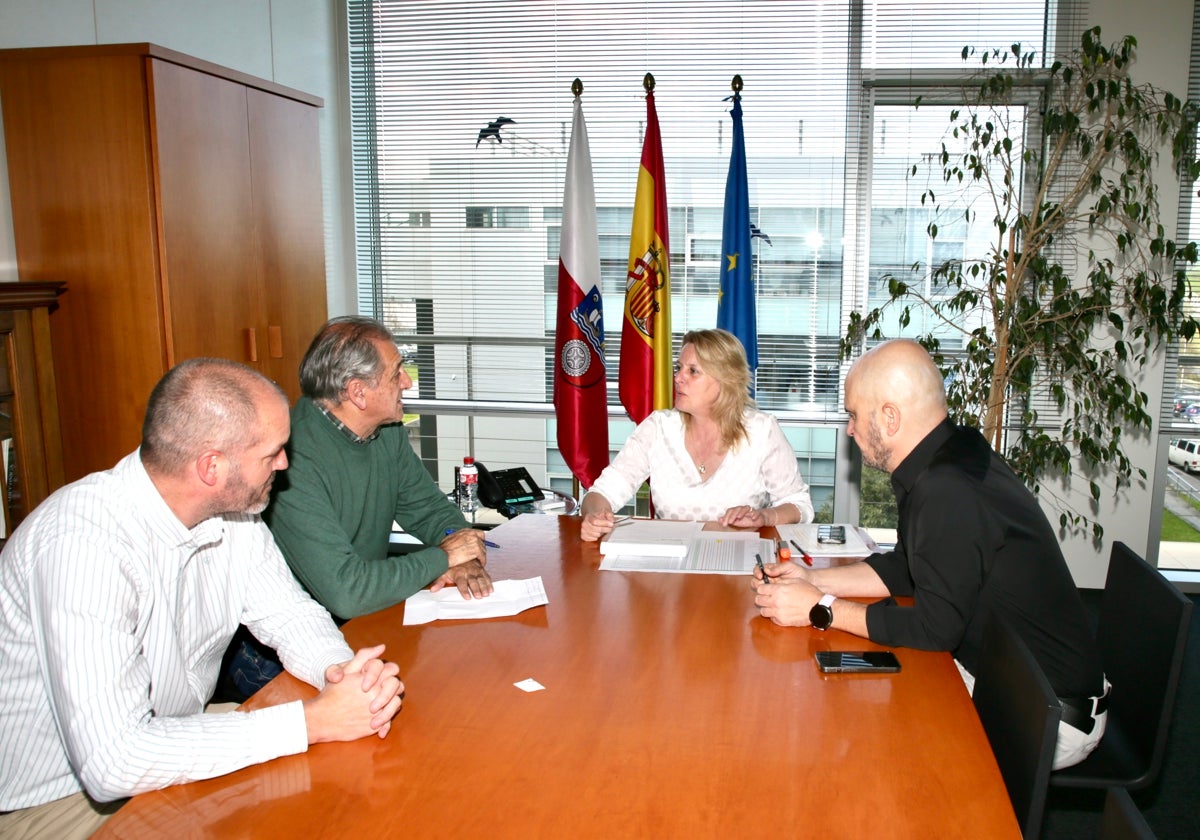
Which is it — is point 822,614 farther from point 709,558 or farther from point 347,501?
point 347,501

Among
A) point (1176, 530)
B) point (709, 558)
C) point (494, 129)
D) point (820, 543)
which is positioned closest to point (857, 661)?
point (709, 558)

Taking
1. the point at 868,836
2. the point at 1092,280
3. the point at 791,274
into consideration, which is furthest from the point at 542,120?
the point at 868,836

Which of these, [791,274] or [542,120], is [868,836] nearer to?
[791,274]

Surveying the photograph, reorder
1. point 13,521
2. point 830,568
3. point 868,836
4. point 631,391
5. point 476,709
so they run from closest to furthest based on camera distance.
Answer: point 868,836 < point 476,709 < point 830,568 < point 13,521 < point 631,391

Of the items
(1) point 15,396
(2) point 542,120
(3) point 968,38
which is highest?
(3) point 968,38

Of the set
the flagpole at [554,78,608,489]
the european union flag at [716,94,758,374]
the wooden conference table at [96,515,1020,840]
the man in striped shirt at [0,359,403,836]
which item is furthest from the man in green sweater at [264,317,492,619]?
the european union flag at [716,94,758,374]

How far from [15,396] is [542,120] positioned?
9.88 feet

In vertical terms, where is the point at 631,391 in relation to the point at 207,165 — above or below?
below

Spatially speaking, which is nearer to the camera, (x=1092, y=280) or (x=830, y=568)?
(x=830, y=568)

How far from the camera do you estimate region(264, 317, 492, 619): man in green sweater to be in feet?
6.97

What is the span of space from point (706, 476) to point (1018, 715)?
158cm

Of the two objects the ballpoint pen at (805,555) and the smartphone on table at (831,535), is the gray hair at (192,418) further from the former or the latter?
the smartphone on table at (831,535)

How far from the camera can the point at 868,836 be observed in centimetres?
127

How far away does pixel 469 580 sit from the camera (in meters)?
2.21
